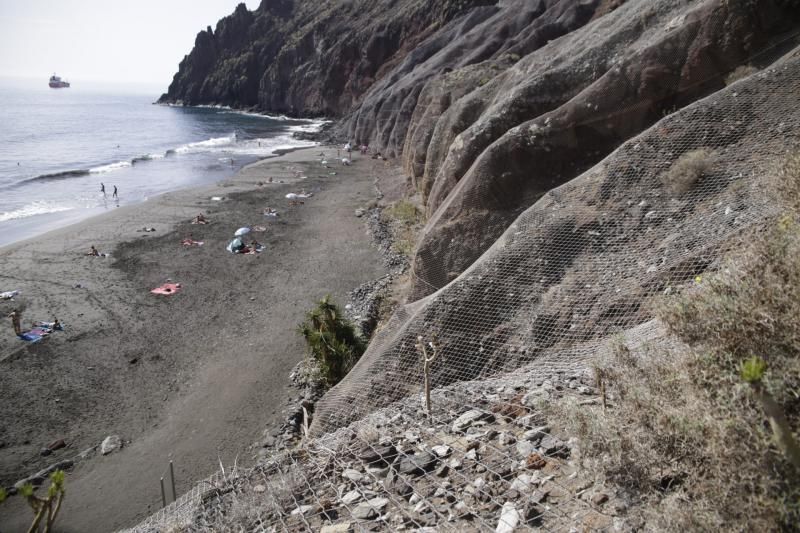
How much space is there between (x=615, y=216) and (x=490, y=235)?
369 cm

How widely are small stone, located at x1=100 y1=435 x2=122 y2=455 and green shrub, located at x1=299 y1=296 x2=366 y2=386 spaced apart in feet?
16.6

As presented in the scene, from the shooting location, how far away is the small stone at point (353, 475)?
5.30 m

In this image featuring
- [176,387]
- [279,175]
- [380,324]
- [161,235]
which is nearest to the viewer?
[176,387]

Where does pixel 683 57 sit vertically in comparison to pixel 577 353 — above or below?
above

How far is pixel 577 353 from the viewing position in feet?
21.2

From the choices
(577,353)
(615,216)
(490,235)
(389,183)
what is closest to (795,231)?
(577,353)

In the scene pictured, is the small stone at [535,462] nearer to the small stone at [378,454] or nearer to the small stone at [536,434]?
the small stone at [536,434]

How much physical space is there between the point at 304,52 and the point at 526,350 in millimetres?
107762

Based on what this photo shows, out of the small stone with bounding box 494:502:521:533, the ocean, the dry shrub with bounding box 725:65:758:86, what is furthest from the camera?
the ocean

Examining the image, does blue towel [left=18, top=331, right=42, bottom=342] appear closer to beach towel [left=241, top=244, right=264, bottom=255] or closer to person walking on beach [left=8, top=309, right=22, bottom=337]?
person walking on beach [left=8, top=309, right=22, bottom=337]

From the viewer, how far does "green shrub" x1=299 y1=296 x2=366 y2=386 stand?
1172cm

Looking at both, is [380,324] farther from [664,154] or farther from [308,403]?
[664,154]

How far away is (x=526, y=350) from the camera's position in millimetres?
7133

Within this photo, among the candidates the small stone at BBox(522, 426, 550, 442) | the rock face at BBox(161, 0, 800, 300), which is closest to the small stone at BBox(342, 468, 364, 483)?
the small stone at BBox(522, 426, 550, 442)
